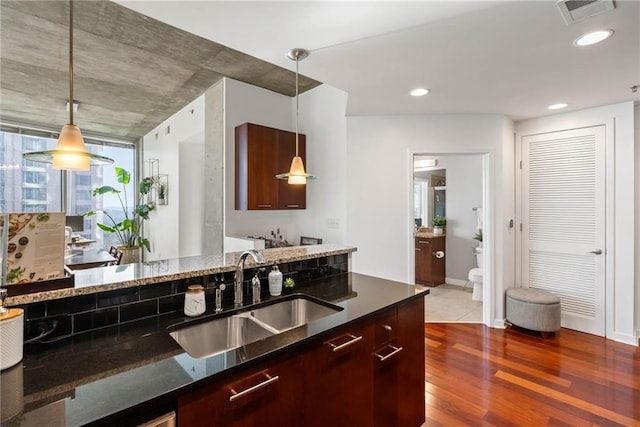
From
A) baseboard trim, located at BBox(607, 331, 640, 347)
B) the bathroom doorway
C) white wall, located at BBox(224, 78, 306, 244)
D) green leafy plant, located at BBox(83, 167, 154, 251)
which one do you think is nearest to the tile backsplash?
white wall, located at BBox(224, 78, 306, 244)

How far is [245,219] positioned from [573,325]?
3.98 m

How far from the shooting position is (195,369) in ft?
3.29

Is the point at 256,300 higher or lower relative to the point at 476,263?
higher

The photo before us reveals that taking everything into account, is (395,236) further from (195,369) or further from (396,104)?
(195,369)

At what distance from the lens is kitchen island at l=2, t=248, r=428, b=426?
2.77ft

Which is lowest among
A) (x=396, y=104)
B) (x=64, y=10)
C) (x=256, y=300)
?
(x=256, y=300)

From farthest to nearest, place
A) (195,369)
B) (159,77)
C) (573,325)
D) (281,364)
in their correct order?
(159,77), (573,325), (281,364), (195,369)

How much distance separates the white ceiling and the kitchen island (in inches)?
61.6

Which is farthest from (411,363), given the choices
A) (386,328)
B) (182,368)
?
(182,368)

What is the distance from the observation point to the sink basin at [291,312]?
1.68m

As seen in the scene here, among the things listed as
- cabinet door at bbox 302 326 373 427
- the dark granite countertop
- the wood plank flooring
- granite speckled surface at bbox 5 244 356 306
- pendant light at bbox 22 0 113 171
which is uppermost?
pendant light at bbox 22 0 113 171

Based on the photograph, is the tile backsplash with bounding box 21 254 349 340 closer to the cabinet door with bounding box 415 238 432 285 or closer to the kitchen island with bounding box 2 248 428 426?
the kitchen island with bounding box 2 248 428 426

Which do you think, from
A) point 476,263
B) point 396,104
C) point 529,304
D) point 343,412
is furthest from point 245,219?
point 476,263

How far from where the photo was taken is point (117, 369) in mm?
996
